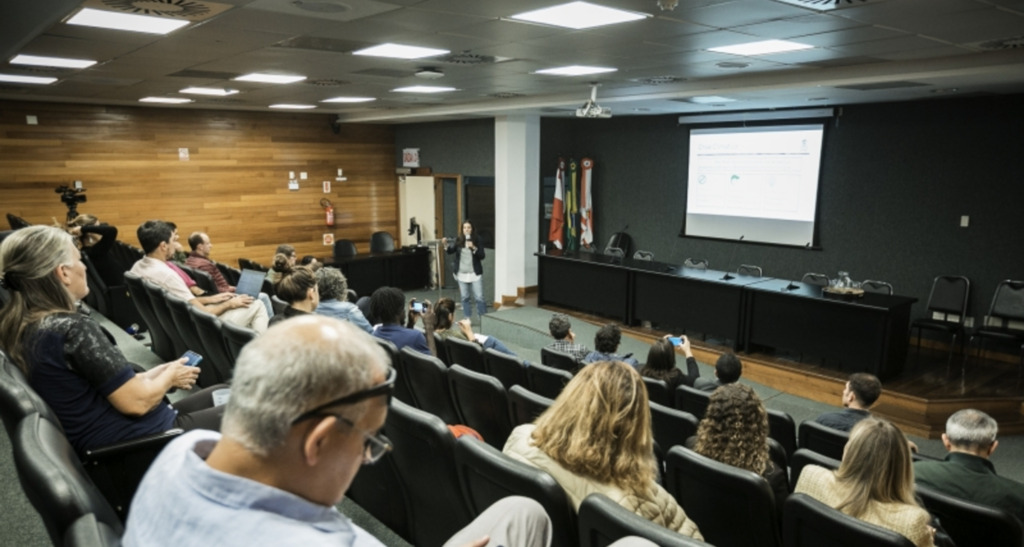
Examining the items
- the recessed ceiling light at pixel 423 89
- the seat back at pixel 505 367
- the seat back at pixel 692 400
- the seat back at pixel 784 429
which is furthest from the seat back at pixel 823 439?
the recessed ceiling light at pixel 423 89

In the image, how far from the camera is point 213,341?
3840 millimetres

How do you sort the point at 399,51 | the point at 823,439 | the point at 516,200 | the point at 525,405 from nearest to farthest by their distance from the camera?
the point at 525,405 → the point at 823,439 → the point at 399,51 → the point at 516,200

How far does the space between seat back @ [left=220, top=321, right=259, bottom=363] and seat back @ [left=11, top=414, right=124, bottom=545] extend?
68.5 inches

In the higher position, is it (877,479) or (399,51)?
(399,51)

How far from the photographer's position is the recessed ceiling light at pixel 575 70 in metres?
6.23

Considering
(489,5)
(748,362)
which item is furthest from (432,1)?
(748,362)

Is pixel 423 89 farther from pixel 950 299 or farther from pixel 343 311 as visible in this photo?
pixel 950 299

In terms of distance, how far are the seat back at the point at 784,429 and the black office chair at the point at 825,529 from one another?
60.9 inches

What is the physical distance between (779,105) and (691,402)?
5.98 m

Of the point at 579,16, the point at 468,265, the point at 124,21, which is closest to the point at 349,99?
the point at 468,265

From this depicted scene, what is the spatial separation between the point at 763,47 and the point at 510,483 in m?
4.40

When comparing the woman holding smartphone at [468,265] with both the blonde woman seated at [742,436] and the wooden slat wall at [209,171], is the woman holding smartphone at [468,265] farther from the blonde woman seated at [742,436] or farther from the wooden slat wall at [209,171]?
the blonde woman seated at [742,436]

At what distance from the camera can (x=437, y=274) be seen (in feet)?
40.5

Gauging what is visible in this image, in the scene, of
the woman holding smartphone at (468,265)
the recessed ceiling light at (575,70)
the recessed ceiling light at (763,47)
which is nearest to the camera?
the recessed ceiling light at (763,47)
